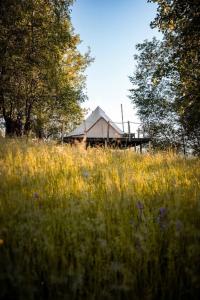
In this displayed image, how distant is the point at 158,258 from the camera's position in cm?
248

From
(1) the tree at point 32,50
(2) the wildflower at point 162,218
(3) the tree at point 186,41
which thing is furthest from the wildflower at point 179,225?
(1) the tree at point 32,50

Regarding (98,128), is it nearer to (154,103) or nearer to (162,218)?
(154,103)

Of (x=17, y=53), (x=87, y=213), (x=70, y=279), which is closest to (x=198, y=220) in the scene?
(x=87, y=213)

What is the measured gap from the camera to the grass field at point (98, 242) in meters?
2.14

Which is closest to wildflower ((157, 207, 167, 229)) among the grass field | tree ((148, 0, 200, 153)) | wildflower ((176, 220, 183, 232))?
the grass field

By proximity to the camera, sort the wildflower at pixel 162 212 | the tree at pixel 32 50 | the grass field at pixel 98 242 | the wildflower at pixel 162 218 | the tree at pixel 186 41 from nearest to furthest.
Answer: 1. the grass field at pixel 98 242
2. the wildflower at pixel 162 218
3. the wildflower at pixel 162 212
4. the tree at pixel 186 41
5. the tree at pixel 32 50

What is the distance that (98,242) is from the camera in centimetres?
264

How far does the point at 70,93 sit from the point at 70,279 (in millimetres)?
17150

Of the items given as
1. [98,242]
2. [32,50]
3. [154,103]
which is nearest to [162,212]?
[98,242]

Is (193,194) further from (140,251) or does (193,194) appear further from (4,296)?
(4,296)

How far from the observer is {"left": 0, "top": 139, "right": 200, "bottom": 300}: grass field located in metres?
2.14

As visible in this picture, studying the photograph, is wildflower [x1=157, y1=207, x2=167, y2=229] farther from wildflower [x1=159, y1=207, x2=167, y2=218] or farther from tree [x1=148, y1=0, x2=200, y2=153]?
tree [x1=148, y1=0, x2=200, y2=153]

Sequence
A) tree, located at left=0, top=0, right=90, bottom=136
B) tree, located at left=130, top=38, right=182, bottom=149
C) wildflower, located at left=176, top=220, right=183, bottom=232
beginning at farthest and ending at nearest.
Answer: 1. tree, located at left=130, top=38, right=182, bottom=149
2. tree, located at left=0, top=0, right=90, bottom=136
3. wildflower, located at left=176, top=220, right=183, bottom=232

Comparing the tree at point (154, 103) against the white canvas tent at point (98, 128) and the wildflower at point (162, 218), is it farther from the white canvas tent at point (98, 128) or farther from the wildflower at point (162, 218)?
the wildflower at point (162, 218)
